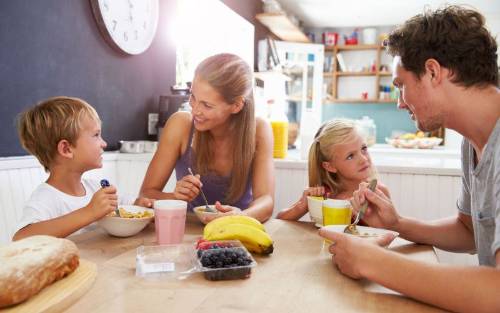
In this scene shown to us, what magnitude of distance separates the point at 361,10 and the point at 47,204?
20.1 ft

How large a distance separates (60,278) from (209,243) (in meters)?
0.32

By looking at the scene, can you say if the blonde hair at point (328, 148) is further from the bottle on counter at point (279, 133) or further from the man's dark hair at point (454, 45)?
the bottle on counter at point (279, 133)

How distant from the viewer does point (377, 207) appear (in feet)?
4.27

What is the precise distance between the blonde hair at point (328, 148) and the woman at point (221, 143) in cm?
25

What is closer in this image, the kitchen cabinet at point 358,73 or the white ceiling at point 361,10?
the white ceiling at point 361,10

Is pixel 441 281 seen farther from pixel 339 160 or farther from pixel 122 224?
pixel 339 160

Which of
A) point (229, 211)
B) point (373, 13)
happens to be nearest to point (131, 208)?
point (229, 211)

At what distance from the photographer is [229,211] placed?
138 cm

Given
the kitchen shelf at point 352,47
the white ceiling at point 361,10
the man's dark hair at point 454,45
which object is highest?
the white ceiling at point 361,10

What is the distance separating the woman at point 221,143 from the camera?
1.73 meters

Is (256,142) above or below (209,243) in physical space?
above

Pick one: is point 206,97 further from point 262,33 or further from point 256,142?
point 262,33

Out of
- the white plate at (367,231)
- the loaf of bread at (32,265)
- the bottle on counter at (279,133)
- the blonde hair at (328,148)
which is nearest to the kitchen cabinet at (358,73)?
the bottle on counter at (279,133)

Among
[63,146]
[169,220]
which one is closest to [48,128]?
[63,146]
